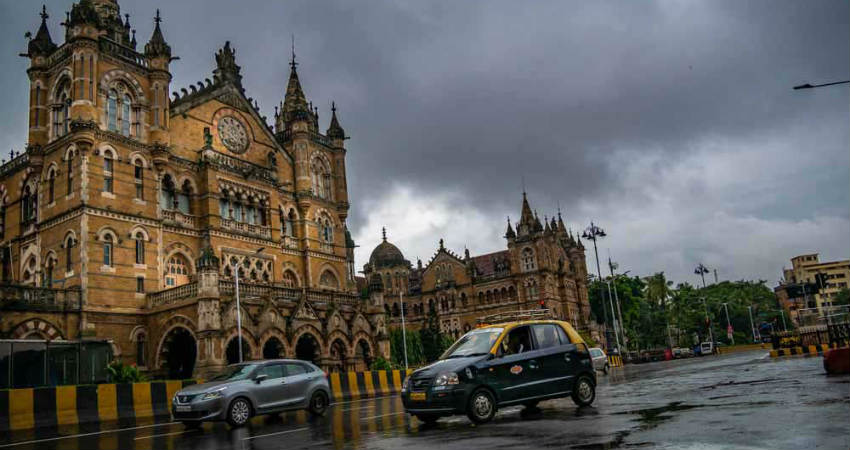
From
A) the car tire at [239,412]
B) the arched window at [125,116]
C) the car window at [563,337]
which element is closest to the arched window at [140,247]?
the arched window at [125,116]

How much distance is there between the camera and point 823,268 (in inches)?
5576

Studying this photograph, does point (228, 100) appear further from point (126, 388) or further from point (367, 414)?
point (367, 414)

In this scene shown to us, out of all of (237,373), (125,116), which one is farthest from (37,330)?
(237,373)

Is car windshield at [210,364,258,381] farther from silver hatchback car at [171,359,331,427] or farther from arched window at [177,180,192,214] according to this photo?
arched window at [177,180,192,214]

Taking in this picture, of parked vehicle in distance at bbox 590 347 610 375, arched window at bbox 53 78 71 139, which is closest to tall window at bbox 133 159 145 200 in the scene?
arched window at bbox 53 78 71 139

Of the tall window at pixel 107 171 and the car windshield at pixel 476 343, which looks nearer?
the car windshield at pixel 476 343

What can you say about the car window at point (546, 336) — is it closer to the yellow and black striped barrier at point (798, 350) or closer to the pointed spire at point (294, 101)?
the yellow and black striped barrier at point (798, 350)

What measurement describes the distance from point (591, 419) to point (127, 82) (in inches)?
1205

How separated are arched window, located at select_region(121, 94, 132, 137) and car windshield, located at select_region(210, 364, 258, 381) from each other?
2140 centimetres

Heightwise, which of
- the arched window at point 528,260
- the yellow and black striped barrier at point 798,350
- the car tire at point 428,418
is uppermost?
the arched window at point 528,260

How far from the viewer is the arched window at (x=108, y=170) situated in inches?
1214

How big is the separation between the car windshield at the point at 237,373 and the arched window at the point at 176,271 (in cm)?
1914

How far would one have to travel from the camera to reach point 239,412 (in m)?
14.4

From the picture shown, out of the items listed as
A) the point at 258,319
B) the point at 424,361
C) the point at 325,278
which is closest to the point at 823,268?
the point at 424,361
